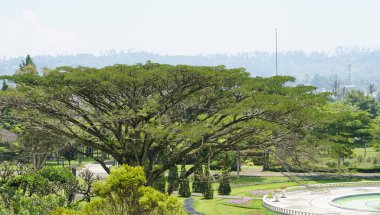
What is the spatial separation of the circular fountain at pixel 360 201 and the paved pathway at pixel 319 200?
1.63 feet

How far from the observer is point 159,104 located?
84.2 ft

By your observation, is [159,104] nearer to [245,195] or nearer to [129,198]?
[129,198]

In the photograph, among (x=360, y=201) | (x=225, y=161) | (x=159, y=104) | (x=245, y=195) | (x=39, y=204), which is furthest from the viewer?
(x=225, y=161)

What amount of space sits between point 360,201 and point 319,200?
150 inches

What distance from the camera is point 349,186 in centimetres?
5428

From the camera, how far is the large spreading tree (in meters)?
24.9

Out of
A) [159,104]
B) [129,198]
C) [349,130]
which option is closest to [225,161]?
[349,130]

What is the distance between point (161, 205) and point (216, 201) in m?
29.3

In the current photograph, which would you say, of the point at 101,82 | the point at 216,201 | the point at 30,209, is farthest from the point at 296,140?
the point at 216,201

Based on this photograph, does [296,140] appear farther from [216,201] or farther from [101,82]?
[216,201]

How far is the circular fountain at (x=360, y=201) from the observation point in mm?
43344

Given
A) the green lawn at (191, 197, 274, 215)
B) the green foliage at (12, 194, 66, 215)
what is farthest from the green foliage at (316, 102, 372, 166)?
the green foliage at (12, 194, 66, 215)

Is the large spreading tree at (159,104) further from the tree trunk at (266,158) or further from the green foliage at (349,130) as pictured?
the green foliage at (349,130)

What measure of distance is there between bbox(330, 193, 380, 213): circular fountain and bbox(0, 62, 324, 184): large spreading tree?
58.3ft
